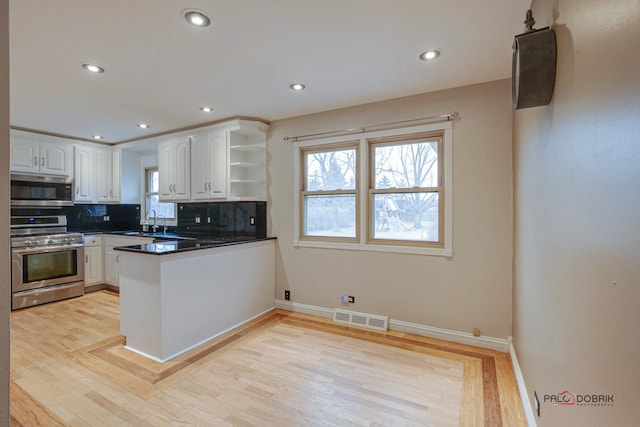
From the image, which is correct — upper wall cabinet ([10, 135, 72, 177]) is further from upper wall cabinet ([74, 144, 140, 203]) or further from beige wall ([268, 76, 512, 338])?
beige wall ([268, 76, 512, 338])

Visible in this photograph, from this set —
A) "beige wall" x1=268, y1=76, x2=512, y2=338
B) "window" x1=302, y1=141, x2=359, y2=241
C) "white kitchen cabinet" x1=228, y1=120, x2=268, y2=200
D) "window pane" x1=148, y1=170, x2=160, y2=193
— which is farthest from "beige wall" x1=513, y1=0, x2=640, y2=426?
"window pane" x1=148, y1=170, x2=160, y2=193

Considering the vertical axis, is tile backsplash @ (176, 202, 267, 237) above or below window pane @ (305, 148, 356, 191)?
below

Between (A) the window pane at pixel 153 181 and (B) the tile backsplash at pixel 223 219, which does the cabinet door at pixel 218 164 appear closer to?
(B) the tile backsplash at pixel 223 219

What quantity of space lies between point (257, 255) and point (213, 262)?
0.70m

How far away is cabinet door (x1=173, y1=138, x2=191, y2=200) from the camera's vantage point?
423cm

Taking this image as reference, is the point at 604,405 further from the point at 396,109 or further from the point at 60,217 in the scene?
the point at 60,217

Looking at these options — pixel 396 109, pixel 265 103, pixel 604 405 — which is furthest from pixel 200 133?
pixel 604 405

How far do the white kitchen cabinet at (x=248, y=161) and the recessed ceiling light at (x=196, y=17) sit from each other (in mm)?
1868

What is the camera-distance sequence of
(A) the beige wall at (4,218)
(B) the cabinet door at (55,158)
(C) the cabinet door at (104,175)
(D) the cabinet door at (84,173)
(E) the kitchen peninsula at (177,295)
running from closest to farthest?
(A) the beige wall at (4,218)
(E) the kitchen peninsula at (177,295)
(B) the cabinet door at (55,158)
(D) the cabinet door at (84,173)
(C) the cabinet door at (104,175)

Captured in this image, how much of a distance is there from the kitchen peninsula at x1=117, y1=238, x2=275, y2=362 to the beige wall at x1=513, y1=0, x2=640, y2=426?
271 centimetres

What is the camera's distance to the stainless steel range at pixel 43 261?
3.83 m

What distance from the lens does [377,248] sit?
10.7 ft

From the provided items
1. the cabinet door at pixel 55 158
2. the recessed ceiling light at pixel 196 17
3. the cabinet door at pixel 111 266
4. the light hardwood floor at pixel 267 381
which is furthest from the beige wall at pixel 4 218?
the cabinet door at pixel 55 158

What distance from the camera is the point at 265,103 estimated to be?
129 inches
